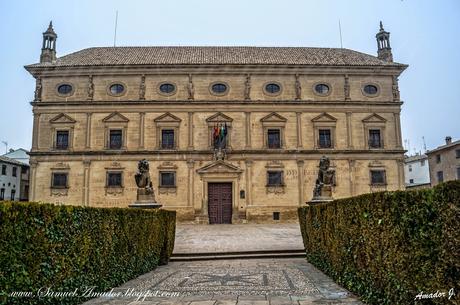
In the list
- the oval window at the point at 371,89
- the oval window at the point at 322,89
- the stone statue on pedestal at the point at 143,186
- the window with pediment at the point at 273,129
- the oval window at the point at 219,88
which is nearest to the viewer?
the stone statue on pedestal at the point at 143,186

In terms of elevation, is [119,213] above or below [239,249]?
above

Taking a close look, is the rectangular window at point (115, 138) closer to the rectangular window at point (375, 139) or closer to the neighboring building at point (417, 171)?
the rectangular window at point (375, 139)

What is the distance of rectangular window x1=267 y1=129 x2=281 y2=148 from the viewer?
2809 centimetres

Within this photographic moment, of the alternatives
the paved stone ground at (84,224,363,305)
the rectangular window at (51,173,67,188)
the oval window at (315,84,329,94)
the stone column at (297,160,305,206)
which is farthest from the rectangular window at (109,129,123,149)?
the paved stone ground at (84,224,363,305)

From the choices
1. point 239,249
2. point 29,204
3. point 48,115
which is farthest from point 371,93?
point 29,204

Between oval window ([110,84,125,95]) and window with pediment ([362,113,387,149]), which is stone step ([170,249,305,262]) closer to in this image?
window with pediment ([362,113,387,149])

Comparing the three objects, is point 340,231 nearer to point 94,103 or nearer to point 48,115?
point 94,103

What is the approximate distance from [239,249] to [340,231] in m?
6.10

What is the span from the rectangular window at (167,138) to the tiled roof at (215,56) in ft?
17.9

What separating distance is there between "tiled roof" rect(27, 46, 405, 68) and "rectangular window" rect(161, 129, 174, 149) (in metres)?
5.45

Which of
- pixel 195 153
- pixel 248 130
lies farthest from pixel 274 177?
pixel 195 153

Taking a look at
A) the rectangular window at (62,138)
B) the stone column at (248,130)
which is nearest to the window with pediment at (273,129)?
the stone column at (248,130)

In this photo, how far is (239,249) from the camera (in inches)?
533

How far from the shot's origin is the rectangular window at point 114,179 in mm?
27286
